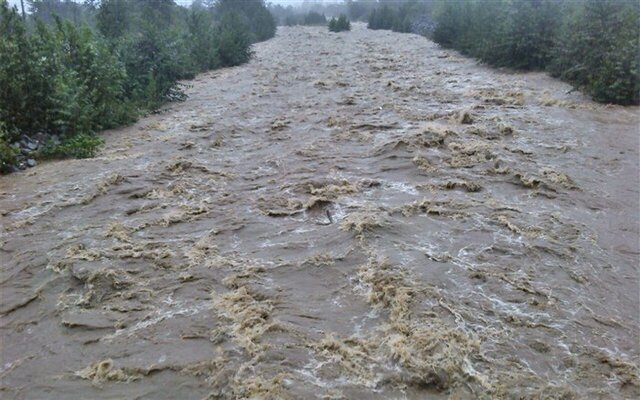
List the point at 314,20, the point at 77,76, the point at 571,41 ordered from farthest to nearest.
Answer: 1. the point at 314,20
2. the point at 571,41
3. the point at 77,76

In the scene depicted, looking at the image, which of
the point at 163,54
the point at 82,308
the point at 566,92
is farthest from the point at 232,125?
the point at 566,92

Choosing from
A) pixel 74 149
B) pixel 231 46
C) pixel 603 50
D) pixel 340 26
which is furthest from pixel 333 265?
pixel 340 26

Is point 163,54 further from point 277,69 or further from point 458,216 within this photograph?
point 458,216

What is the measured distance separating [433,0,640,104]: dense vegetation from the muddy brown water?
1280 mm

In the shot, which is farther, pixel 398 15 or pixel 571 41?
pixel 398 15

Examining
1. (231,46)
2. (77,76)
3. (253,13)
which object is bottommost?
(77,76)

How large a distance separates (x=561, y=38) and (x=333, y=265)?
35.5ft

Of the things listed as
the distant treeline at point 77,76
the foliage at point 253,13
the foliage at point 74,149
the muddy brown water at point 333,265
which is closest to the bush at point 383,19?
the foliage at point 253,13

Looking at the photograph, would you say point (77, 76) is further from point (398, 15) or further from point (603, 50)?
point (398, 15)

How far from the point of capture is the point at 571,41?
12227 mm

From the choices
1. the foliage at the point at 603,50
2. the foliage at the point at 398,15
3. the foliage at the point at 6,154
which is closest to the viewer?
the foliage at the point at 6,154

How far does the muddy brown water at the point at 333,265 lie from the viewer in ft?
11.6

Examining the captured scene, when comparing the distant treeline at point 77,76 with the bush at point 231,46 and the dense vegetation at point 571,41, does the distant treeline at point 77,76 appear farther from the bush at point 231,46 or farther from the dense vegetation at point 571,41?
the dense vegetation at point 571,41

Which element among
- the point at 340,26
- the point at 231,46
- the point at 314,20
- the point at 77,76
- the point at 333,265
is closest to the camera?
the point at 333,265
